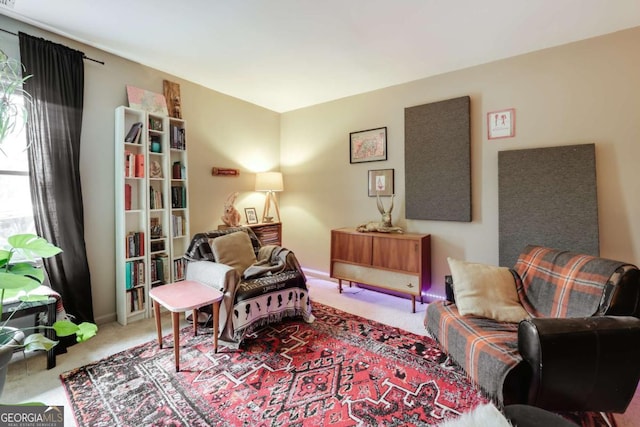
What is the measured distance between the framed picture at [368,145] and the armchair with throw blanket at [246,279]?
1.73 meters

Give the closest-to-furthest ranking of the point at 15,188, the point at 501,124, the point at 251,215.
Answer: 1. the point at 15,188
2. the point at 501,124
3. the point at 251,215

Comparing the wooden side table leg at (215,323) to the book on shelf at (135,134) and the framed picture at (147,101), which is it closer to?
the book on shelf at (135,134)

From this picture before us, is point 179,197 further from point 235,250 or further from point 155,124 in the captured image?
point 235,250

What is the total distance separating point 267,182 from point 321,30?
212 centimetres

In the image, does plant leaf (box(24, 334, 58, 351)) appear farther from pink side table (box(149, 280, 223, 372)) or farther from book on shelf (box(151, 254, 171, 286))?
book on shelf (box(151, 254, 171, 286))

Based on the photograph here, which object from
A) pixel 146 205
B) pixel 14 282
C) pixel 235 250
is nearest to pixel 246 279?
pixel 235 250

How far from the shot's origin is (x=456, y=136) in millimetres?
3078

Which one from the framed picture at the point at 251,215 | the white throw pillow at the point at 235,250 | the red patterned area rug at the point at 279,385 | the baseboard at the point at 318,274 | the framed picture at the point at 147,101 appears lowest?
the red patterned area rug at the point at 279,385

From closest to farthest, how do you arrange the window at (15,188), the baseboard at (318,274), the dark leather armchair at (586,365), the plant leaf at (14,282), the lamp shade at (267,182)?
the plant leaf at (14,282) → the dark leather armchair at (586,365) → the window at (15,188) → the lamp shade at (267,182) → the baseboard at (318,274)

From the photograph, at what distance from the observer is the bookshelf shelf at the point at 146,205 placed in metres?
2.73

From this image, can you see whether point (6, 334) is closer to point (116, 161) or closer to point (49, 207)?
point (49, 207)

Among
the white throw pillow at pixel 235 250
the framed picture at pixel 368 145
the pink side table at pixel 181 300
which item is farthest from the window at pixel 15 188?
the framed picture at pixel 368 145

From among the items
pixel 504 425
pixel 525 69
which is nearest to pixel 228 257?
pixel 504 425

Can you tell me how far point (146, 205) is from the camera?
282 centimetres
